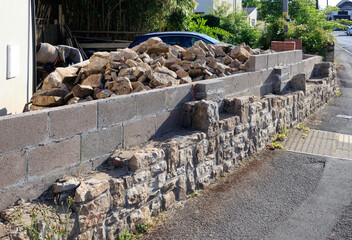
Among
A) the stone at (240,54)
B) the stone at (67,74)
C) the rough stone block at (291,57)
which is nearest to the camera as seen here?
the stone at (67,74)

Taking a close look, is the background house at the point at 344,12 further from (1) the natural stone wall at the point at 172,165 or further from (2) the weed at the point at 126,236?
(2) the weed at the point at 126,236

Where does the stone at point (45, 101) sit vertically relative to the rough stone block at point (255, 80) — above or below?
below

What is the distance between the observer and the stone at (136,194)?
14.5 feet

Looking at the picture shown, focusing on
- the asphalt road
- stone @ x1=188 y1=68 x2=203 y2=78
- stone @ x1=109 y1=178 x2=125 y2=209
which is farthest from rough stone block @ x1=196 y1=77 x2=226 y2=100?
stone @ x1=109 y1=178 x2=125 y2=209

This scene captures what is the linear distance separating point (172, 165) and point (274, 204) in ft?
4.86

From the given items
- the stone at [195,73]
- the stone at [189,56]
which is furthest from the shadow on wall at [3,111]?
the stone at [189,56]

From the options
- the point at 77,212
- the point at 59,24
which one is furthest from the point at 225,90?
the point at 59,24

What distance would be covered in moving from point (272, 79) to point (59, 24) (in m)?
9.38

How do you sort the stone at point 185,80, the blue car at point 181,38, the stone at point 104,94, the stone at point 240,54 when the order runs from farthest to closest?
the blue car at point 181,38
the stone at point 240,54
the stone at point 185,80
the stone at point 104,94

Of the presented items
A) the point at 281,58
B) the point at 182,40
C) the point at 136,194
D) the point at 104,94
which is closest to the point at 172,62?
the point at 104,94

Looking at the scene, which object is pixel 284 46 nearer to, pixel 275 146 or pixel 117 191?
pixel 275 146

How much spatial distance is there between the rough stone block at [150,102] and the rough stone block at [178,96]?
124mm

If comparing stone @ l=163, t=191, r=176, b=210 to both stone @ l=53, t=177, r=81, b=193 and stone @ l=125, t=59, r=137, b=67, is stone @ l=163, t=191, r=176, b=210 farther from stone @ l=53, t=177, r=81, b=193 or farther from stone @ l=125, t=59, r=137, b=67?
stone @ l=125, t=59, r=137, b=67

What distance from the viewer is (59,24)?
1594 centimetres
